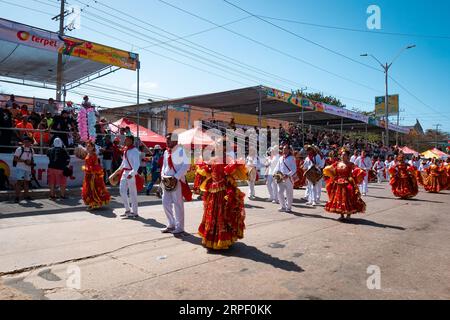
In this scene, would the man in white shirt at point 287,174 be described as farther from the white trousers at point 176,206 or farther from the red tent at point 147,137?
the red tent at point 147,137

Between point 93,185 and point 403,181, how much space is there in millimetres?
11708

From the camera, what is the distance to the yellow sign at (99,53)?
1294cm

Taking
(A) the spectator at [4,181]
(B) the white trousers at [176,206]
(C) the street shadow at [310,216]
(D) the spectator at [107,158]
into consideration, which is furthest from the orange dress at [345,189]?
(A) the spectator at [4,181]

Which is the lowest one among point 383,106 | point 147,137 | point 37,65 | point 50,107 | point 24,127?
point 24,127

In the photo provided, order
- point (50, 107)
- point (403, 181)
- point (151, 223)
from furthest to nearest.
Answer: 1. point (403, 181)
2. point (50, 107)
3. point (151, 223)

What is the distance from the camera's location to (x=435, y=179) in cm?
1808

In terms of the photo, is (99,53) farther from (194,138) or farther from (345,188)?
(345,188)

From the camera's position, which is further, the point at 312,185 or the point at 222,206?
the point at 312,185

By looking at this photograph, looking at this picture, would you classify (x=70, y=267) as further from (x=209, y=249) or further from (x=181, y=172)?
(x=181, y=172)

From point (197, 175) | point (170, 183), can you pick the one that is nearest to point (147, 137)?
point (197, 175)

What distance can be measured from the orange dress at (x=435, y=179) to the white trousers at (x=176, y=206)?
1606 centimetres

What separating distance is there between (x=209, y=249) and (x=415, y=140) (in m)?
72.3

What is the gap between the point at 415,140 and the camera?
6775 cm
